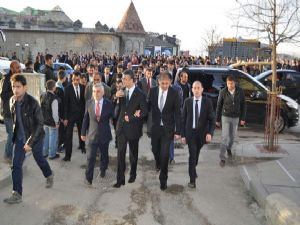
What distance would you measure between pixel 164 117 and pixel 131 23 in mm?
85181

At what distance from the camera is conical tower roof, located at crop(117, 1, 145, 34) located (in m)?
89.1

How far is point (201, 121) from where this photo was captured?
7.08 meters

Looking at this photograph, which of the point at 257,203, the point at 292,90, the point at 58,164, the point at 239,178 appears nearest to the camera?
the point at 257,203

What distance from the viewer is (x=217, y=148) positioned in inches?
402

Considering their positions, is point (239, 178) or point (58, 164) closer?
point (239, 178)

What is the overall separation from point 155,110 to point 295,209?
9.03 feet

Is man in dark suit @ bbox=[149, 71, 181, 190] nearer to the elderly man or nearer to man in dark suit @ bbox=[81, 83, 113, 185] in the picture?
man in dark suit @ bbox=[81, 83, 113, 185]

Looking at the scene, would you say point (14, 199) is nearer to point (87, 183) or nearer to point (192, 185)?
point (87, 183)

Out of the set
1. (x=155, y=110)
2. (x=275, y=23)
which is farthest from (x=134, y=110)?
(x=275, y=23)

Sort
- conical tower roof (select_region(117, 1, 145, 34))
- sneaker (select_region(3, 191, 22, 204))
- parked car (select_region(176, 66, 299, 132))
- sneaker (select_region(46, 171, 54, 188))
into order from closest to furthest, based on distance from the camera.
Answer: sneaker (select_region(3, 191, 22, 204)) < sneaker (select_region(46, 171, 54, 188)) < parked car (select_region(176, 66, 299, 132)) < conical tower roof (select_region(117, 1, 145, 34))

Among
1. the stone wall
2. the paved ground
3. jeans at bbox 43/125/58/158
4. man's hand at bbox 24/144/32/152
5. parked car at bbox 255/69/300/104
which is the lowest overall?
the paved ground

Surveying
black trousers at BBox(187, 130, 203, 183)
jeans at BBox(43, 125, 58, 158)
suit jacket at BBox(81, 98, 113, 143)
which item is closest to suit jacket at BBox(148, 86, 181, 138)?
black trousers at BBox(187, 130, 203, 183)

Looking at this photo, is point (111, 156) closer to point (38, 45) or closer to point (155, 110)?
point (155, 110)

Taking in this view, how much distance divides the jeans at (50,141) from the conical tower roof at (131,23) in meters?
81.6
